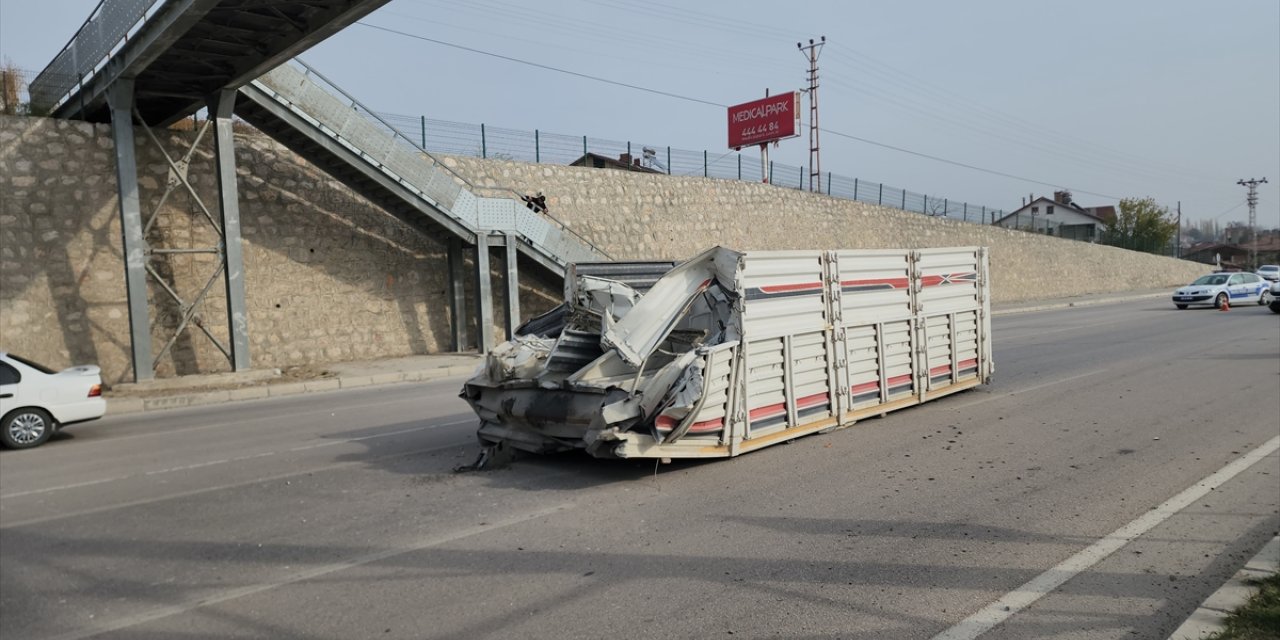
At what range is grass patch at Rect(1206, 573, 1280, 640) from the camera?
3771 millimetres

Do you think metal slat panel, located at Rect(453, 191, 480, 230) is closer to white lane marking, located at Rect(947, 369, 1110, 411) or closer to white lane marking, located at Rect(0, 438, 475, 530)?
white lane marking, located at Rect(0, 438, 475, 530)

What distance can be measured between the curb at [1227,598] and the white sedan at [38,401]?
1234 cm

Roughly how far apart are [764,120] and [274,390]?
31818mm

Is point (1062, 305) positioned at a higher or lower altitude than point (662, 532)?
higher

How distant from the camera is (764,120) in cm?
4203

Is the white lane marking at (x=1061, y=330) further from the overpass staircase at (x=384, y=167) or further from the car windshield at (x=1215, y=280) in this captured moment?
the overpass staircase at (x=384, y=167)

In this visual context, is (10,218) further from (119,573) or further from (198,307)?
(119,573)

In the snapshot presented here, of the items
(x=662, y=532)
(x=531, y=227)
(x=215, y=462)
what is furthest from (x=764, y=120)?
(x=662, y=532)

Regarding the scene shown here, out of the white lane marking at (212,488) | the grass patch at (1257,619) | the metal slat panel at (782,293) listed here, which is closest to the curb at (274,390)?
the white lane marking at (212,488)

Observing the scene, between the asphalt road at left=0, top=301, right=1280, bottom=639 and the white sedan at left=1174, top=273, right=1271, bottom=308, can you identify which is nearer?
the asphalt road at left=0, top=301, right=1280, bottom=639

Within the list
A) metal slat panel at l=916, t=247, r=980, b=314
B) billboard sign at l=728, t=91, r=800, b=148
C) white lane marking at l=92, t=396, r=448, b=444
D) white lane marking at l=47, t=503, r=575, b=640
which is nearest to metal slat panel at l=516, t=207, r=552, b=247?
white lane marking at l=92, t=396, r=448, b=444

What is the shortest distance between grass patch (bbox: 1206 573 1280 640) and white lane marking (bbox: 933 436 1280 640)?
831 millimetres

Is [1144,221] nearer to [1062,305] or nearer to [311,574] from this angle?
[1062,305]

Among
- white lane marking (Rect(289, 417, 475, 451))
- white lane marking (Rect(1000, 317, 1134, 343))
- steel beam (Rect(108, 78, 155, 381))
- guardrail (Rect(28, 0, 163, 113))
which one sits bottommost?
white lane marking (Rect(289, 417, 475, 451))
